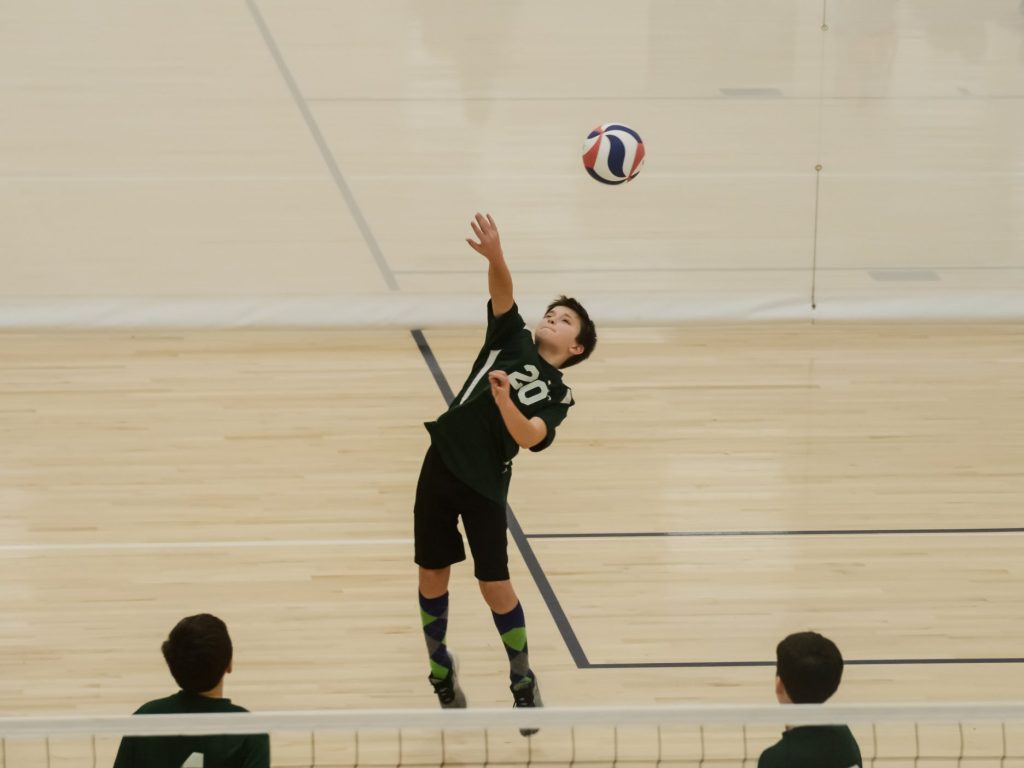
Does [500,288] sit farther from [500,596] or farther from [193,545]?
[193,545]

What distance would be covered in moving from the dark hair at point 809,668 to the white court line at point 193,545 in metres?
3.59

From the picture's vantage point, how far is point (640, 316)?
1110 cm

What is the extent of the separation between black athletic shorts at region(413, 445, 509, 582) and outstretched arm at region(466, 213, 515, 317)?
0.59 metres

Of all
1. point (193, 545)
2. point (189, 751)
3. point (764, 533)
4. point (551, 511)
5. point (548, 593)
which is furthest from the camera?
point (551, 511)

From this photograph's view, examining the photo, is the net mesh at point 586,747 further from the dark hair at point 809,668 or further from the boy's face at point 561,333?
the boy's face at point 561,333

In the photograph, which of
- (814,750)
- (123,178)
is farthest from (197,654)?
(123,178)

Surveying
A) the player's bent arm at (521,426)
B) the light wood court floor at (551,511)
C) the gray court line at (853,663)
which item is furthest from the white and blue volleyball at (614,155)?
the player's bent arm at (521,426)

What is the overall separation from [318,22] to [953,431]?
7037 mm

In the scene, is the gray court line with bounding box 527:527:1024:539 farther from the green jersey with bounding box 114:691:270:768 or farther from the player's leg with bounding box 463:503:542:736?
the green jersey with bounding box 114:691:270:768

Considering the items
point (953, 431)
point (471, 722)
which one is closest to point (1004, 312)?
point (953, 431)

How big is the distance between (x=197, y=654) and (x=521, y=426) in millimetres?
1638

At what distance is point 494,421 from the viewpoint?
6.09 m

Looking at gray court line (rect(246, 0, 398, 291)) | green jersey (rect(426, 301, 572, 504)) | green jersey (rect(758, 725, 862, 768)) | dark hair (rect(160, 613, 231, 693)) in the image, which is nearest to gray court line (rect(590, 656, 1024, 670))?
green jersey (rect(426, 301, 572, 504))

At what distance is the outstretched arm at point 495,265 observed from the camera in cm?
609
